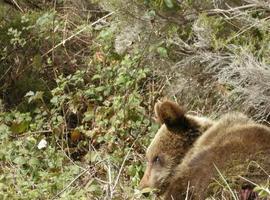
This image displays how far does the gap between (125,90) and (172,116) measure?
2.59m

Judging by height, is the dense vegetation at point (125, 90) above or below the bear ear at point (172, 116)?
below

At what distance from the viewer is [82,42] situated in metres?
10.7

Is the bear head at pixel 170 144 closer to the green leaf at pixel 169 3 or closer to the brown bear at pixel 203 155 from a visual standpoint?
the brown bear at pixel 203 155

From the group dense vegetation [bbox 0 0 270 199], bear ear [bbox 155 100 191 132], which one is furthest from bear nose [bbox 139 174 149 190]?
bear ear [bbox 155 100 191 132]

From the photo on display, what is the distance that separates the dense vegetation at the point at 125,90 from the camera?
6.76m

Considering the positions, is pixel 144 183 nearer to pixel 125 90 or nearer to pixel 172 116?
pixel 172 116

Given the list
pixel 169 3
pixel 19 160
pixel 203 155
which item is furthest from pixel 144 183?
pixel 169 3

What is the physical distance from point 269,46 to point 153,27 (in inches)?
53.9

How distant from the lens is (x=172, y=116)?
580 cm

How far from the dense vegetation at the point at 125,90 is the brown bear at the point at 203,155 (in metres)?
0.38

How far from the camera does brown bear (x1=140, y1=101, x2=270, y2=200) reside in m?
4.75

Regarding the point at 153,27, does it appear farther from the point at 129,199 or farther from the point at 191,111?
the point at 129,199

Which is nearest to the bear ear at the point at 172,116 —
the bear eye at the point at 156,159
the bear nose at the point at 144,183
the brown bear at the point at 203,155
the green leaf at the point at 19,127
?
the brown bear at the point at 203,155

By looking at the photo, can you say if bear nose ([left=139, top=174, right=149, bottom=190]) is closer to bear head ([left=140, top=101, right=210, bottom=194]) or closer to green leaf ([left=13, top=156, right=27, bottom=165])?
bear head ([left=140, top=101, right=210, bottom=194])
